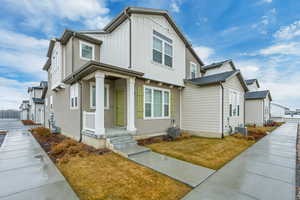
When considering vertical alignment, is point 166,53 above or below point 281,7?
below

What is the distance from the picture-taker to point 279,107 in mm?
28219

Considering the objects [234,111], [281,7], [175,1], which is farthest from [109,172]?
[281,7]

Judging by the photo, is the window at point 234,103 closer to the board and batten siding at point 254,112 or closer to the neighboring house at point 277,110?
the board and batten siding at point 254,112

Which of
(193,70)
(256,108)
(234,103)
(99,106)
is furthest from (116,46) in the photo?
(256,108)

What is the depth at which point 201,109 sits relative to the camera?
923 centimetres

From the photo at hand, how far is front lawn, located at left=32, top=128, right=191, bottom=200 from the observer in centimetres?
279

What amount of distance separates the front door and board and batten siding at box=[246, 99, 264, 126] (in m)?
16.3

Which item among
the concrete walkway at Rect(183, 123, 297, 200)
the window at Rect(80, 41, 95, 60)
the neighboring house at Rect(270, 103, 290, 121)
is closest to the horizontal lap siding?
the concrete walkway at Rect(183, 123, 297, 200)

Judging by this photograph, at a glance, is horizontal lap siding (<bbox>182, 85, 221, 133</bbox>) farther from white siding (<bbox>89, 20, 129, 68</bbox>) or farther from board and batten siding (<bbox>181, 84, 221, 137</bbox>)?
white siding (<bbox>89, 20, 129, 68</bbox>)

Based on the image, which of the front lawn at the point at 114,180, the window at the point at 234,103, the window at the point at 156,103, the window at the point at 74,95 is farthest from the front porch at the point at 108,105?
the window at the point at 234,103

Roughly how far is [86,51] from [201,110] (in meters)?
8.42

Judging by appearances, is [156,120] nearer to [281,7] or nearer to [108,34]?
[108,34]

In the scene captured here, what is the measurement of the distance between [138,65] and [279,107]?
114 feet

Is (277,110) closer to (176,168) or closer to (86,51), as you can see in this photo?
(176,168)
